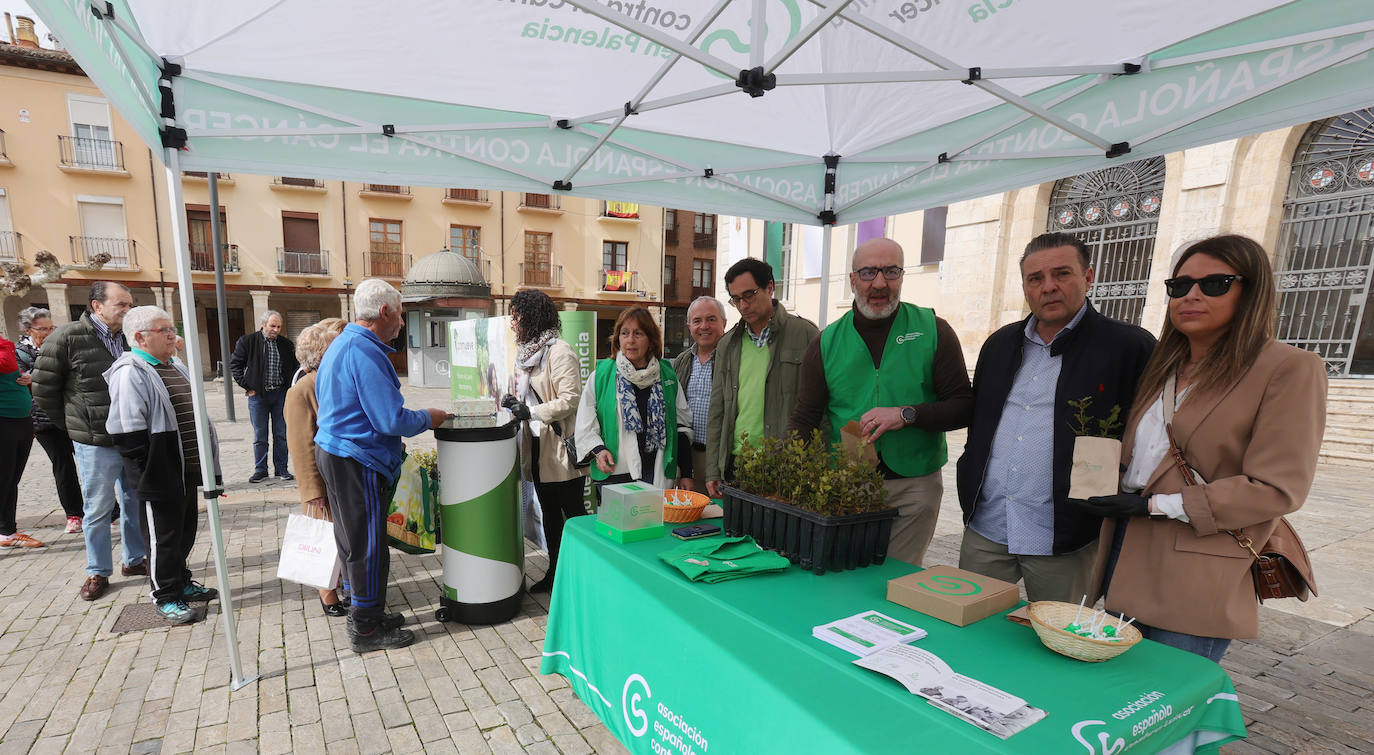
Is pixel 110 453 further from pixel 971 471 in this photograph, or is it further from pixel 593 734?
pixel 971 471

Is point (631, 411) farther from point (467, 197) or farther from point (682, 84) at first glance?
point (467, 197)

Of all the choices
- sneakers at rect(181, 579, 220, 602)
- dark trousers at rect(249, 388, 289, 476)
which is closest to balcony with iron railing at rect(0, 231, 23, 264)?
dark trousers at rect(249, 388, 289, 476)

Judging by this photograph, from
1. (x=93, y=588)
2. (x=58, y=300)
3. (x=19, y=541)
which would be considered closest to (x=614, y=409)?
(x=93, y=588)

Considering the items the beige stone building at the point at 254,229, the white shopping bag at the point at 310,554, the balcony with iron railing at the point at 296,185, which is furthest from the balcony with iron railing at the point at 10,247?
the white shopping bag at the point at 310,554

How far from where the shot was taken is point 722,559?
190 centimetres

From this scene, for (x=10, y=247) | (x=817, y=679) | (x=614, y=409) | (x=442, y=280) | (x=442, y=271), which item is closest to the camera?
(x=817, y=679)

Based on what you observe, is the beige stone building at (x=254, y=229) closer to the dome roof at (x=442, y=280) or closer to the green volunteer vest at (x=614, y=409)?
the dome roof at (x=442, y=280)

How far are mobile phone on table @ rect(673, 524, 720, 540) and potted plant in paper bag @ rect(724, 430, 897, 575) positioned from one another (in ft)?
0.58

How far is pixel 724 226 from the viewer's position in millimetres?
22094

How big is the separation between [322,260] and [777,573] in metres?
27.0

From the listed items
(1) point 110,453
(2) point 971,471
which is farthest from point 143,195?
(2) point 971,471

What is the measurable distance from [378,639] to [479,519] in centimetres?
87

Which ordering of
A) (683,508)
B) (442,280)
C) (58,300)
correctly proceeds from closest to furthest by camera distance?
(683,508) → (58,300) → (442,280)

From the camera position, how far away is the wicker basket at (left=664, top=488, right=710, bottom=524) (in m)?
2.40
